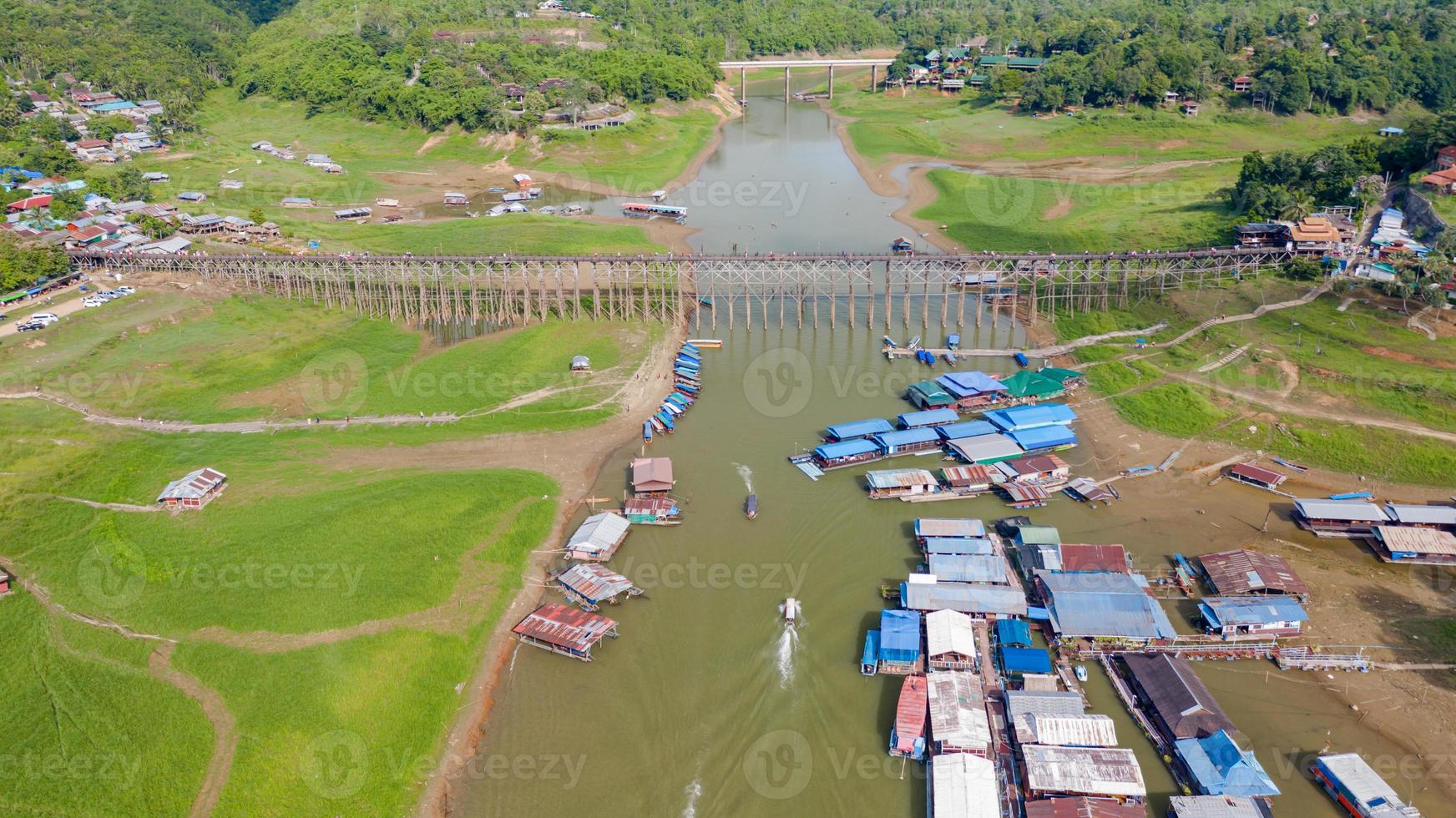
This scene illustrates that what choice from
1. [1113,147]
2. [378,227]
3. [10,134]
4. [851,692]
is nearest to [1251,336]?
[851,692]

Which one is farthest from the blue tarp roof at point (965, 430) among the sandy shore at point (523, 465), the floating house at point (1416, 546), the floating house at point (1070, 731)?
the floating house at point (1070, 731)

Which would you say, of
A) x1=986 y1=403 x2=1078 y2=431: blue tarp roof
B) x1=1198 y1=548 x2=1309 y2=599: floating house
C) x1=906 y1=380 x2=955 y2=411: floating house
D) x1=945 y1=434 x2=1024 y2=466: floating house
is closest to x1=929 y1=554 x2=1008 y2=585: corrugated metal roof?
x1=1198 y1=548 x2=1309 y2=599: floating house

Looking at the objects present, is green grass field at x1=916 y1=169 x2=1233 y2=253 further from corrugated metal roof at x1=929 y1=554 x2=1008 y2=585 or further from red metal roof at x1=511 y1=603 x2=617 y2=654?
red metal roof at x1=511 y1=603 x2=617 y2=654

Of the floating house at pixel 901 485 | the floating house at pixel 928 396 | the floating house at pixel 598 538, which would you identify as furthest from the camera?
the floating house at pixel 928 396

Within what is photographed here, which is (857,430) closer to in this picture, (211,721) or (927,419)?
(927,419)

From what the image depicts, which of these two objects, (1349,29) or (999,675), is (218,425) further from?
(1349,29)

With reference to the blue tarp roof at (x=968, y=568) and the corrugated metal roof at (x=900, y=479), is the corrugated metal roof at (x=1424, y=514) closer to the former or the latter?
the blue tarp roof at (x=968, y=568)
